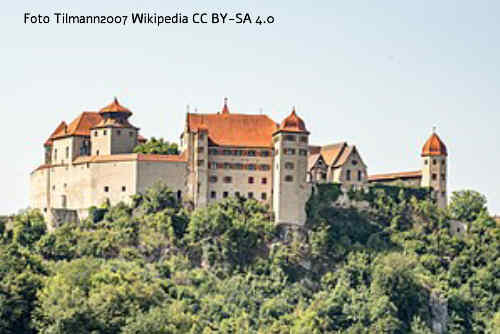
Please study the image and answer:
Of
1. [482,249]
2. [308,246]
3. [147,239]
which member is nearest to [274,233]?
[308,246]

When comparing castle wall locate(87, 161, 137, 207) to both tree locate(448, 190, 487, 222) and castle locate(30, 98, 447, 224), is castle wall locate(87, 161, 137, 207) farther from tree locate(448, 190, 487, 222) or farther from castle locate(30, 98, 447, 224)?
tree locate(448, 190, 487, 222)

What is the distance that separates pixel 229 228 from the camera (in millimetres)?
112438

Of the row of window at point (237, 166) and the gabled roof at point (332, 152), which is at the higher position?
the gabled roof at point (332, 152)

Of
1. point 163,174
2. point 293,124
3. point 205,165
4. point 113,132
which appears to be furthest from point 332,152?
point 113,132

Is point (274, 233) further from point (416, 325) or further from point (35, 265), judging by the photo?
point (35, 265)

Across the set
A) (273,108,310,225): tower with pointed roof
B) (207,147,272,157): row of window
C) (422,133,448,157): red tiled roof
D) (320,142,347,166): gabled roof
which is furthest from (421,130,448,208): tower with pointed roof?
(207,147,272,157): row of window

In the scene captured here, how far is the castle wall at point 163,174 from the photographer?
375 ft

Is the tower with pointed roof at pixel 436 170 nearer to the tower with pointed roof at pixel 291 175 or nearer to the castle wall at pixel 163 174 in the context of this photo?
the tower with pointed roof at pixel 291 175

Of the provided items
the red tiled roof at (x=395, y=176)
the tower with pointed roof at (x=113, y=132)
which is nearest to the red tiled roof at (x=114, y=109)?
the tower with pointed roof at (x=113, y=132)

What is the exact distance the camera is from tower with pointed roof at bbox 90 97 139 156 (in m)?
118

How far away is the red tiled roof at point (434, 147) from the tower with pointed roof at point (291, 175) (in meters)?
13.9

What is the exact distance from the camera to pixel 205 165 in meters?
115

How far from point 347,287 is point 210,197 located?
1464cm

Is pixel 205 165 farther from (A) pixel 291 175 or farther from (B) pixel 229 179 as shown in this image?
(A) pixel 291 175
